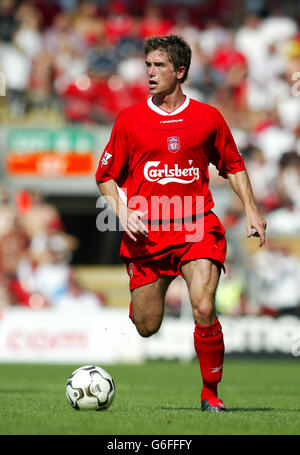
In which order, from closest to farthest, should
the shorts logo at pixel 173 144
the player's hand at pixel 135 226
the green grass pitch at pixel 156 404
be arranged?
the green grass pitch at pixel 156 404
the player's hand at pixel 135 226
the shorts logo at pixel 173 144

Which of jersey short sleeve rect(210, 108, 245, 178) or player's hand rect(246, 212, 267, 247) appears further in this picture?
jersey short sleeve rect(210, 108, 245, 178)

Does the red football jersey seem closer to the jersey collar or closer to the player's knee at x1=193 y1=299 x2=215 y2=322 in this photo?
the jersey collar

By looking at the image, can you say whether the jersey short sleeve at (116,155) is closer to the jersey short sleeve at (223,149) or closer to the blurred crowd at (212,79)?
the jersey short sleeve at (223,149)

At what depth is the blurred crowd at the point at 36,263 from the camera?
16.1m

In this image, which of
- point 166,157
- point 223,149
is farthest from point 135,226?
point 223,149

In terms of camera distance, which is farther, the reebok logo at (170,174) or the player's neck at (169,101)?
the player's neck at (169,101)

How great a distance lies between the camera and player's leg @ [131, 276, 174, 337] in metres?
6.90

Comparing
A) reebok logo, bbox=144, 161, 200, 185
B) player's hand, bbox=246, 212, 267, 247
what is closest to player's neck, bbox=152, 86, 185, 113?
reebok logo, bbox=144, 161, 200, 185

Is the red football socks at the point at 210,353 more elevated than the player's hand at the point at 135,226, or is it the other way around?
the player's hand at the point at 135,226

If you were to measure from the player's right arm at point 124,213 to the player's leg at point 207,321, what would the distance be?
0.46m

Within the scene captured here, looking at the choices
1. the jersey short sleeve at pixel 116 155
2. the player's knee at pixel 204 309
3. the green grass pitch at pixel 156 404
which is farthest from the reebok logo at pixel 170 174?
the green grass pitch at pixel 156 404

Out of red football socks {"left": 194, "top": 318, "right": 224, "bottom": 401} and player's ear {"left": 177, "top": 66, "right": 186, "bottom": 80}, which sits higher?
player's ear {"left": 177, "top": 66, "right": 186, "bottom": 80}

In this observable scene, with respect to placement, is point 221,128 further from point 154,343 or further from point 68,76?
point 68,76

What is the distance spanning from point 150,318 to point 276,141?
11.3 m
